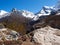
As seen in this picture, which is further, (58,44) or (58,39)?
(58,39)

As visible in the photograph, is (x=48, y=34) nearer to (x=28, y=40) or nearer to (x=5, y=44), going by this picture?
(x=28, y=40)

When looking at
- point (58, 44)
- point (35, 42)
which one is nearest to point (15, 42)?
point (35, 42)

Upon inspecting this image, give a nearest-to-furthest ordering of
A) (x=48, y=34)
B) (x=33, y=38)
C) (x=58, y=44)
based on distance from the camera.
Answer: (x=58, y=44)
(x=33, y=38)
(x=48, y=34)

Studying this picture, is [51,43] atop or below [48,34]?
below

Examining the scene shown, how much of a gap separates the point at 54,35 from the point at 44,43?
226 centimetres

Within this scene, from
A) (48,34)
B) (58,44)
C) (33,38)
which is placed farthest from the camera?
(48,34)

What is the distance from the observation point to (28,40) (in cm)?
1599

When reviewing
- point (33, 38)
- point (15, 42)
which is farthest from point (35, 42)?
point (15, 42)

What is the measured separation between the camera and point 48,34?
1752cm

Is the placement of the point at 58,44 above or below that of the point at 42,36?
below

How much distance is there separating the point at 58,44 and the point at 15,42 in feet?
14.4

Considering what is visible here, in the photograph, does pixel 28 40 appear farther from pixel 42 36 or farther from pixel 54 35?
pixel 54 35

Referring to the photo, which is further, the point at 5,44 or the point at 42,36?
the point at 42,36

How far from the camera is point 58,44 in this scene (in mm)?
15250
